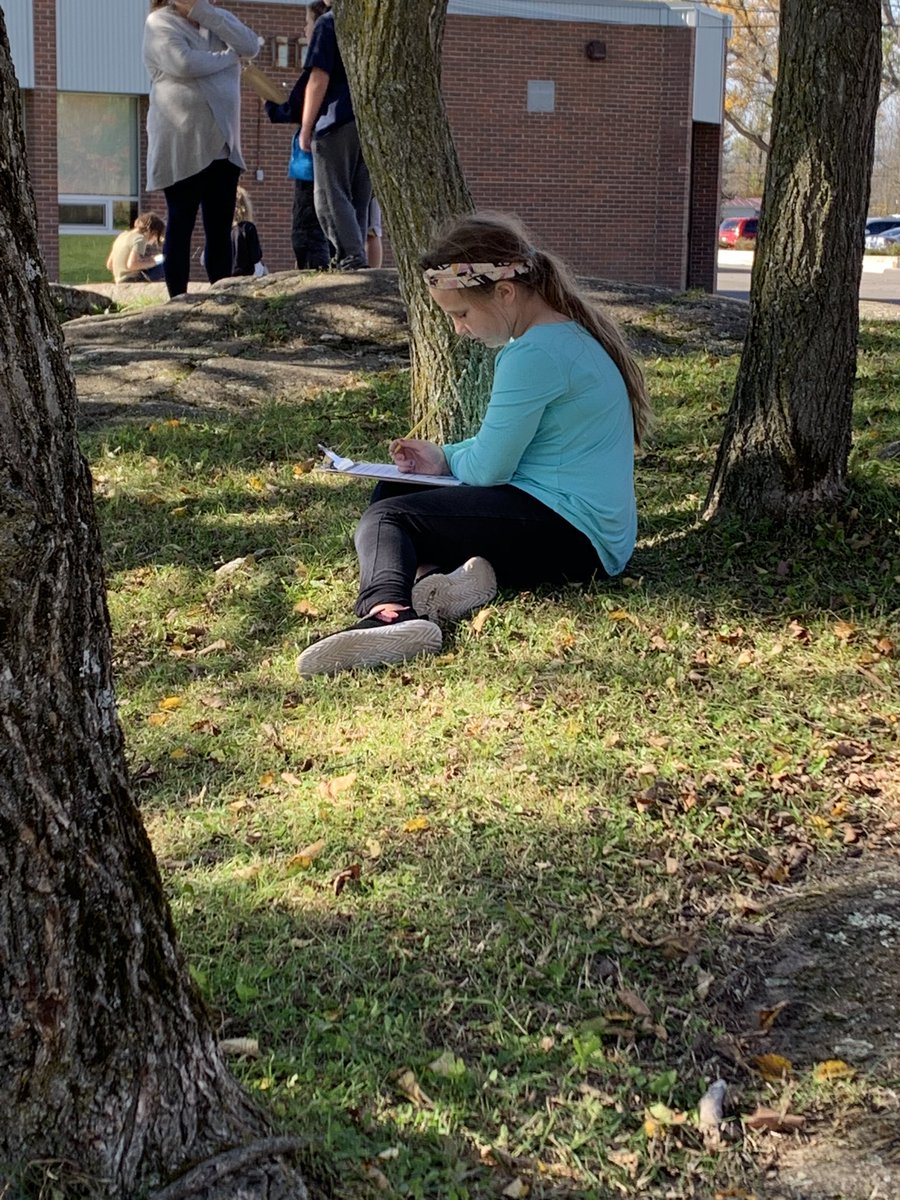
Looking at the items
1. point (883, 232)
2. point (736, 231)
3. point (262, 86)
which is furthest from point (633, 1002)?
point (736, 231)

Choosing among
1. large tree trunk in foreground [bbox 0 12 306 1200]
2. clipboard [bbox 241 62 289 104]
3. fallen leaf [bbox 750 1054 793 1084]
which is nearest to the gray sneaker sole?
fallen leaf [bbox 750 1054 793 1084]

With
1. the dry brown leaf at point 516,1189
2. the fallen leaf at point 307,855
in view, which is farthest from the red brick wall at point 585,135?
the dry brown leaf at point 516,1189

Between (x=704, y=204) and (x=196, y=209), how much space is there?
68.0 ft

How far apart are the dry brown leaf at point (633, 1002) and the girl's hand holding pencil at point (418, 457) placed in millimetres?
2472

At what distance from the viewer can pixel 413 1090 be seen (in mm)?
2707

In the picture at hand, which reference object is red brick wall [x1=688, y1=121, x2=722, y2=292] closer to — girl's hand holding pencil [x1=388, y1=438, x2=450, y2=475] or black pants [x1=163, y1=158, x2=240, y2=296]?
black pants [x1=163, y1=158, x2=240, y2=296]

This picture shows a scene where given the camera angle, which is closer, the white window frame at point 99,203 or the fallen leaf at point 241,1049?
the fallen leaf at point 241,1049

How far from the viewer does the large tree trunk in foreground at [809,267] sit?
4945 mm

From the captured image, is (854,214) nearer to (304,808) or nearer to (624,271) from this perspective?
(304,808)

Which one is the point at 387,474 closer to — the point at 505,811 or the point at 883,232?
the point at 505,811

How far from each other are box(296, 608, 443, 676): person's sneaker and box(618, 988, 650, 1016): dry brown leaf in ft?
5.95

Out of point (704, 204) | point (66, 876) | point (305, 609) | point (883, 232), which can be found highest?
point (883, 232)

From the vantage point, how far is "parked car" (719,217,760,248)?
55188mm

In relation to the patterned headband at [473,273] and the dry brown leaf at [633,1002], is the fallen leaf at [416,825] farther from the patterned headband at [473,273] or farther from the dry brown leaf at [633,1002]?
the patterned headband at [473,273]
